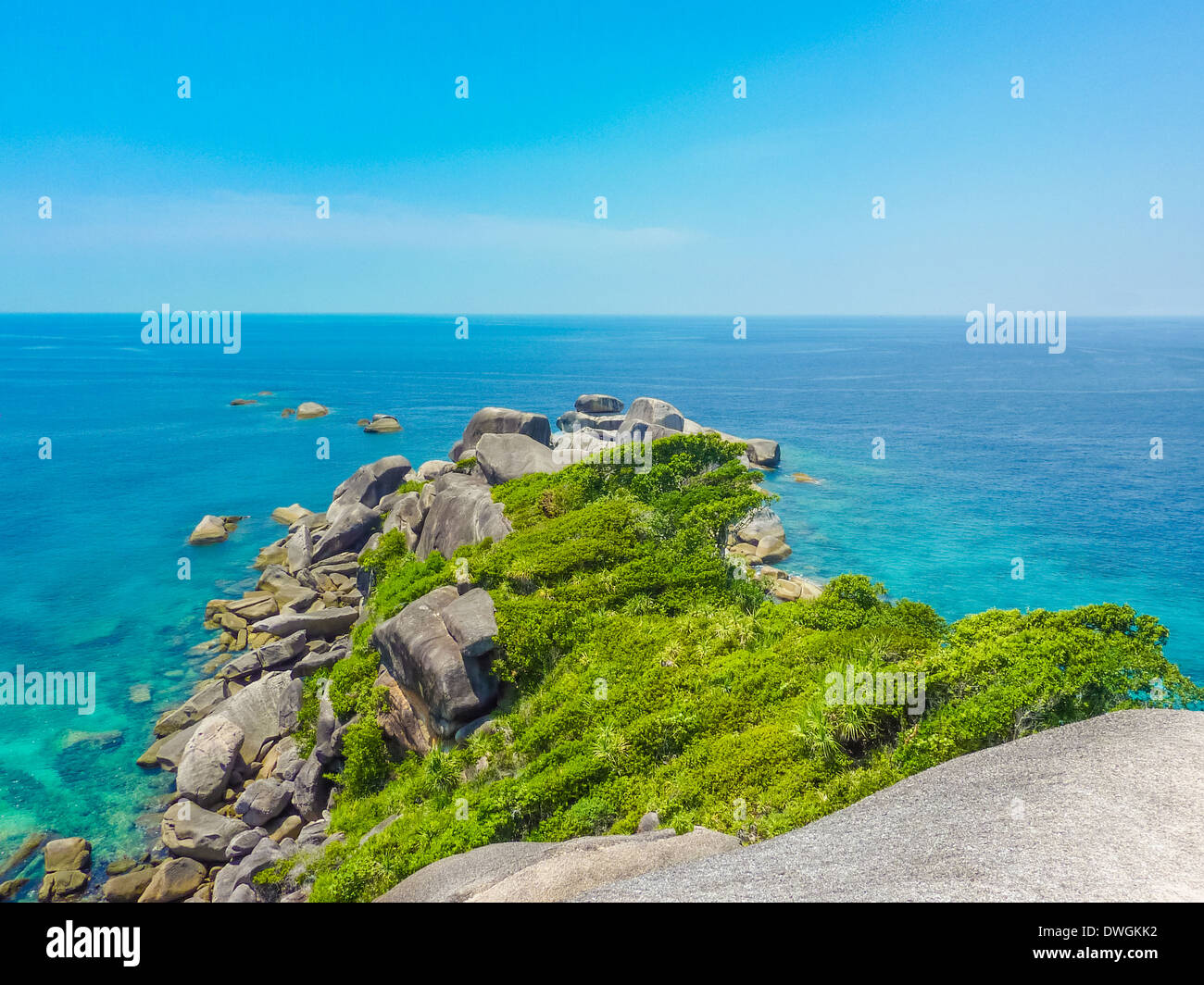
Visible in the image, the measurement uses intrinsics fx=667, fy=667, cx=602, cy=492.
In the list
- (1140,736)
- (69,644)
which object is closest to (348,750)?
(1140,736)

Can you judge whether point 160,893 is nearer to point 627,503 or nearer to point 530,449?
point 627,503

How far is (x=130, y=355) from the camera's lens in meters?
192

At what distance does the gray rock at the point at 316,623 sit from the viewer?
115ft

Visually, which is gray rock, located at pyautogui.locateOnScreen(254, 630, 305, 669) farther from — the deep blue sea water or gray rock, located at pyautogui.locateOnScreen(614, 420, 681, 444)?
gray rock, located at pyautogui.locateOnScreen(614, 420, 681, 444)

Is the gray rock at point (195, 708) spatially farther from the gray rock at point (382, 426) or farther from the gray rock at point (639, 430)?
the gray rock at point (382, 426)

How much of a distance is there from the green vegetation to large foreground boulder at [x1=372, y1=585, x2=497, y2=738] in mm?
772

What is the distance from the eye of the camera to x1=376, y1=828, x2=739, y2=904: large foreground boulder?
11.7 meters

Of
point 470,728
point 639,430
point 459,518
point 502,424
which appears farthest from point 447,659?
point 639,430

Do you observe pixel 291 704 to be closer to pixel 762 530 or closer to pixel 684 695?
pixel 684 695

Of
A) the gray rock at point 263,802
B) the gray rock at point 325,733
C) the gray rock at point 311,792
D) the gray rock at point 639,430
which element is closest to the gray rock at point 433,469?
the gray rock at point 639,430

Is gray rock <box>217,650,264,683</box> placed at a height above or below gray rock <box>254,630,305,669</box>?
below

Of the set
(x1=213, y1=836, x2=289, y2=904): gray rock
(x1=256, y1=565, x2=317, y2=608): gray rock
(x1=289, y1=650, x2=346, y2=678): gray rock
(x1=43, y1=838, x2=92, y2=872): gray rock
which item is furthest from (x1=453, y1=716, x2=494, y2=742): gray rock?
(x1=256, y1=565, x2=317, y2=608): gray rock

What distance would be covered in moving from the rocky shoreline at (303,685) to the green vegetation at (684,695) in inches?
48.6

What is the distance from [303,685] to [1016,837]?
88.8 feet
